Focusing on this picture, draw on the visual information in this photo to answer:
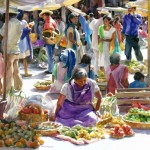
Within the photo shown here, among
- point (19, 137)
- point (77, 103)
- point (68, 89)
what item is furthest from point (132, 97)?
point (19, 137)

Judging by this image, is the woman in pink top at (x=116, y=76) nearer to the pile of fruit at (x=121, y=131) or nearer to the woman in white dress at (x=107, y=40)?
the pile of fruit at (x=121, y=131)

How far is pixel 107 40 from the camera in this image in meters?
12.4

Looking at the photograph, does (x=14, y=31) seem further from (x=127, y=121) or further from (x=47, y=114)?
(x=127, y=121)

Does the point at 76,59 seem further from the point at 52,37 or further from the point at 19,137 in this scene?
the point at 19,137

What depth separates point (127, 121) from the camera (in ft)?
27.5

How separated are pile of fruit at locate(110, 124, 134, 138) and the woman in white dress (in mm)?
4651

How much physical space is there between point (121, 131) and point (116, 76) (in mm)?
2271

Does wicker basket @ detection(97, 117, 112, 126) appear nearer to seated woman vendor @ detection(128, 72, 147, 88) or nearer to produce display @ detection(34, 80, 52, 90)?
seated woman vendor @ detection(128, 72, 147, 88)

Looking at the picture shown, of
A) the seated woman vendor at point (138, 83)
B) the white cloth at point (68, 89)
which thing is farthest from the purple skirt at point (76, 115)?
the seated woman vendor at point (138, 83)

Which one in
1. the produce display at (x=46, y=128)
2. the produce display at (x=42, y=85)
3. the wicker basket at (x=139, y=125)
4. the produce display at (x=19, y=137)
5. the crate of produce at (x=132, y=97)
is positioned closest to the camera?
the produce display at (x=19, y=137)

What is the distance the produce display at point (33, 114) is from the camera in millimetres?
8461

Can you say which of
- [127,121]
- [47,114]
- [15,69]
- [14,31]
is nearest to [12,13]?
[14,31]

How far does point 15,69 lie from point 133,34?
446 centimetres

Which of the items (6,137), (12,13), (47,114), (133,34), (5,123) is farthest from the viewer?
(133,34)
